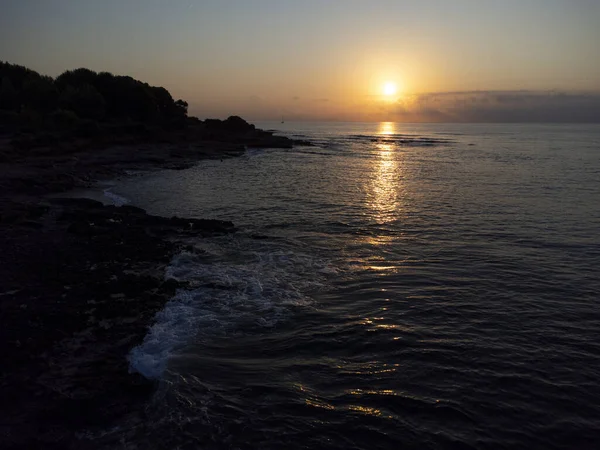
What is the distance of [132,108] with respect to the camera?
277ft

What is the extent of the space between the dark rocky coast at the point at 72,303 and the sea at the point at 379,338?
579mm

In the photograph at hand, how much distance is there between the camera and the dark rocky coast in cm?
770

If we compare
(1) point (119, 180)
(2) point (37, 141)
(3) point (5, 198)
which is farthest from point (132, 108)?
(3) point (5, 198)

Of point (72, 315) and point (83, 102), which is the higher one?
point (83, 102)

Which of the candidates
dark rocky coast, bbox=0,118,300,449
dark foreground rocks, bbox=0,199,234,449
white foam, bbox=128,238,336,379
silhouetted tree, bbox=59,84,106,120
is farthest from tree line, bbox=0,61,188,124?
white foam, bbox=128,238,336,379

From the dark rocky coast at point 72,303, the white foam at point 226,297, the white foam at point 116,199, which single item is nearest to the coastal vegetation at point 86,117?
the white foam at point 116,199

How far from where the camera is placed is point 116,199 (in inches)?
1123

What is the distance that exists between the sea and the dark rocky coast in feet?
1.90

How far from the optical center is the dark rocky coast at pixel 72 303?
7.70 meters

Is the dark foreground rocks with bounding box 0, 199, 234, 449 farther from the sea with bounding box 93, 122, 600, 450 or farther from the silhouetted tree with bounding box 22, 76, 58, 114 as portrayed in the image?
the silhouetted tree with bounding box 22, 76, 58, 114

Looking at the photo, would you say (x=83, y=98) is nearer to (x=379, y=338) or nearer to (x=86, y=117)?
(x=86, y=117)

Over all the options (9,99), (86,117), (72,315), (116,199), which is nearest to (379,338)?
(72,315)

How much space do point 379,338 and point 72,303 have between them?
26.5ft

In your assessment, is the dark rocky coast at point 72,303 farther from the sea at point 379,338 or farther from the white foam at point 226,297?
the sea at point 379,338
